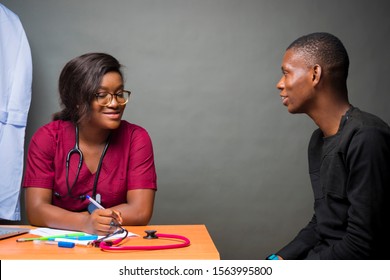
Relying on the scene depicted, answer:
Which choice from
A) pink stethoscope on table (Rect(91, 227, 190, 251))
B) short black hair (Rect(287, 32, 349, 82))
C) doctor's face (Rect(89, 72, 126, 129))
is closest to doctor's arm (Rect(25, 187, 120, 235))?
pink stethoscope on table (Rect(91, 227, 190, 251))

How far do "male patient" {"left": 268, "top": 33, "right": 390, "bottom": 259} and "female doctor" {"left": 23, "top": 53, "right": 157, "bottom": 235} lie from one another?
0.84 m

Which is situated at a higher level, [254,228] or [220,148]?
[220,148]

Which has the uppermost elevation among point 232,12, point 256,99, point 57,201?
point 232,12

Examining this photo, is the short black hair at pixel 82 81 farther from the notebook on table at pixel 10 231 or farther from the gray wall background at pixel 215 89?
the gray wall background at pixel 215 89

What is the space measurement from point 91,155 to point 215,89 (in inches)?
64.1

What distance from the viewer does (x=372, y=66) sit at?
3.97 meters

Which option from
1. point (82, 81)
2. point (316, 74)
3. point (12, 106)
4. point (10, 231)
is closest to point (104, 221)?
point (10, 231)

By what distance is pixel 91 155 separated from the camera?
2477 mm

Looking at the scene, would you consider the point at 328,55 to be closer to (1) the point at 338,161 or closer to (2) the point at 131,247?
(1) the point at 338,161

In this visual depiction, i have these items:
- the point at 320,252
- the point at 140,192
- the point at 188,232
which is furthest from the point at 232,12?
the point at 320,252

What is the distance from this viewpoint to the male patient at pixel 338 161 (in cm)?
152
